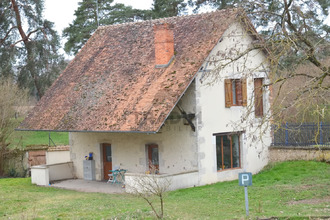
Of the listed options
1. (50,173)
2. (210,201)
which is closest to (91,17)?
(50,173)

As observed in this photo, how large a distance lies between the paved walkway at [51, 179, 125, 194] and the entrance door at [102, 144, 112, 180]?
2.54 ft

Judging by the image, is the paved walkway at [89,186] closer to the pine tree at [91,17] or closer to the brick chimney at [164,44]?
the brick chimney at [164,44]

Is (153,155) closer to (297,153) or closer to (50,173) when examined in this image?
(50,173)

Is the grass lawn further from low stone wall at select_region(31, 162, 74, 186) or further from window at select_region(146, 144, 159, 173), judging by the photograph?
window at select_region(146, 144, 159, 173)

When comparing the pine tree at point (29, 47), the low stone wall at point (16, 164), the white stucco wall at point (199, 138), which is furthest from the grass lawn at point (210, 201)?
the pine tree at point (29, 47)

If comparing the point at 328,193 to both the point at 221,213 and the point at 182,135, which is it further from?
the point at 182,135

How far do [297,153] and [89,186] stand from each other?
29.7ft

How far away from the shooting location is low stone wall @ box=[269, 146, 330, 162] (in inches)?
903

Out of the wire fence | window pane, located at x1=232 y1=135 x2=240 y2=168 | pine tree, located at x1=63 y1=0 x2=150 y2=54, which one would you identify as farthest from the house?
pine tree, located at x1=63 y1=0 x2=150 y2=54

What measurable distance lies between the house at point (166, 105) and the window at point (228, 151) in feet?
0.14

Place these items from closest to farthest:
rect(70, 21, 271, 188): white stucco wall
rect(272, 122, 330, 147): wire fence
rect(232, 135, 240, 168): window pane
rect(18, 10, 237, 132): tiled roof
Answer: rect(18, 10, 237, 132): tiled roof, rect(70, 21, 271, 188): white stucco wall, rect(232, 135, 240, 168): window pane, rect(272, 122, 330, 147): wire fence

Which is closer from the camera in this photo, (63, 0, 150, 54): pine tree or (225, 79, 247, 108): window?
(225, 79, 247, 108): window

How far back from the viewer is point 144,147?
2283 cm

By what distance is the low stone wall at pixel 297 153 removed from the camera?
22938 mm
